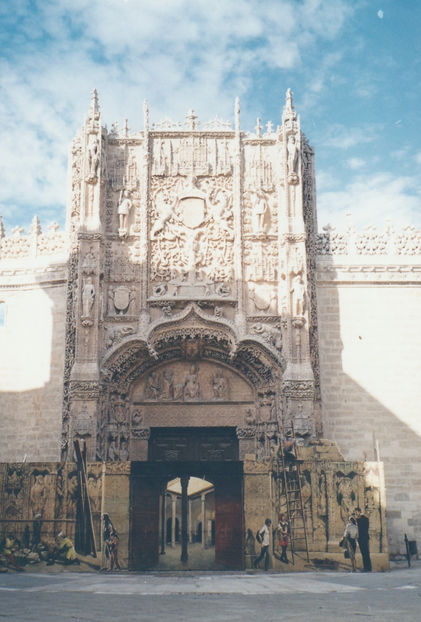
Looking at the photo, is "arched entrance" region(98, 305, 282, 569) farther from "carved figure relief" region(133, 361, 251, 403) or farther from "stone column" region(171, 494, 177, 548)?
"stone column" region(171, 494, 177, 548)

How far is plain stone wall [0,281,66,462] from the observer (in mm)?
21062

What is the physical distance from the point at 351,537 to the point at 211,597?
20.2ft

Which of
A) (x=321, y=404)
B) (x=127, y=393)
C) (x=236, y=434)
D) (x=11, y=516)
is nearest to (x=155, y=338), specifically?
(x=127, y=393)

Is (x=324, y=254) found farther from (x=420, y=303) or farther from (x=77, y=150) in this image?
(x=77, y=150)

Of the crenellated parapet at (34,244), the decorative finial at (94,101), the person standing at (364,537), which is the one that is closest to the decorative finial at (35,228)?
the crenellated parapet at (34,244)

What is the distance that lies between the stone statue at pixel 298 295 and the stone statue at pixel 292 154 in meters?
3.24

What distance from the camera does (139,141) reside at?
888 inches

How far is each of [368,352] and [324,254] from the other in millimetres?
3190

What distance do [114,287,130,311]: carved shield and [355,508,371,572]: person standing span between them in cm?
864

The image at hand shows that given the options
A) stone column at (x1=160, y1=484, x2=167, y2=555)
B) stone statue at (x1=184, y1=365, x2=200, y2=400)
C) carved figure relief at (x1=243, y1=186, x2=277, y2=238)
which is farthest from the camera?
carved figure relief at (x1=243, y1=186, x2=277, y2=238)

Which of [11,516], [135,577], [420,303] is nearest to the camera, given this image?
[135,577]

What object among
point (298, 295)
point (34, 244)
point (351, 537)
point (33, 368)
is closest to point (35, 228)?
point (34, 244)

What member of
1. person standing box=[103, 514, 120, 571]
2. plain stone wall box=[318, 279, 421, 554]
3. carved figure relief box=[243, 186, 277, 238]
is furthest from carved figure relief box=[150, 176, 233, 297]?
person standing box=[103, 514, 120, 571]

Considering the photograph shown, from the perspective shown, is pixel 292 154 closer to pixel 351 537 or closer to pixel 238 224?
pixel 238 224
